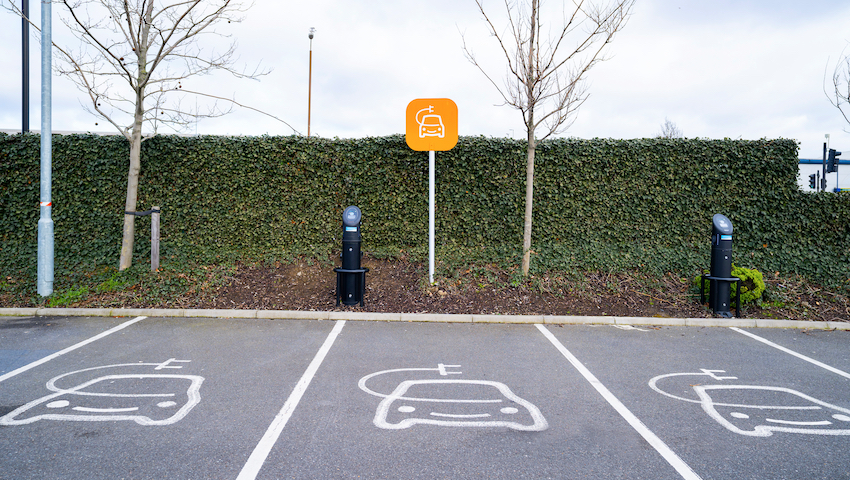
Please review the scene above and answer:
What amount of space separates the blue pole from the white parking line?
7555 mm

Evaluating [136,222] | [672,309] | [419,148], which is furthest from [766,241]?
[136,222]

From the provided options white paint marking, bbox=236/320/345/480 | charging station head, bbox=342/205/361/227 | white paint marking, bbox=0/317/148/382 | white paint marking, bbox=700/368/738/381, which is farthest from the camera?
charging station head, bbox=342/205/361/227

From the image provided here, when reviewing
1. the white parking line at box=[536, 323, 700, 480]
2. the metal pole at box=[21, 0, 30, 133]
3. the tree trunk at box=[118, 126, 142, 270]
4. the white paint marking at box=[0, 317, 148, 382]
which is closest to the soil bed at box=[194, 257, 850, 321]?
the white paint marking at box=[0, 317, 148, 382]

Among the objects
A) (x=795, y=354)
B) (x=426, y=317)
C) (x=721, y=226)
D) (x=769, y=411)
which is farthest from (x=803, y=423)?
(x=426, y=317)

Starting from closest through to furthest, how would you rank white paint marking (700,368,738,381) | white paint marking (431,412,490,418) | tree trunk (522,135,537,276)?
white paint marking (431,412,490,418), white paint marking (700,368,738,381), tree trunk (522,135,537,276)

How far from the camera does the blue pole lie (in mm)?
6809

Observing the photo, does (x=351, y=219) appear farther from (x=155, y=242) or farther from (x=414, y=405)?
(x=414, y=405)

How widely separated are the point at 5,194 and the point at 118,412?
7691 millimetres

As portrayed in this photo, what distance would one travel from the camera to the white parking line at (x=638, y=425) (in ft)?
8.74

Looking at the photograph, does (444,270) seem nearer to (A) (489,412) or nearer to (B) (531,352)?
(B) (531,352)

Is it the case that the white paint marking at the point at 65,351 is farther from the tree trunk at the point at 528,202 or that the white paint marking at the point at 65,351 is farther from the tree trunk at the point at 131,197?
the tree trunk at the point at 528,202

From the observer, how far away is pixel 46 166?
686cm

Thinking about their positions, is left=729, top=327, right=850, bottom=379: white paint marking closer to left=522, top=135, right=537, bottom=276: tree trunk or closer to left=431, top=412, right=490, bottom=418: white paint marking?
left=522, top=135, right=537, bottom=276: tree trunk

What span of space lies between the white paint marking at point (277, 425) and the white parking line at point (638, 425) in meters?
2.45
